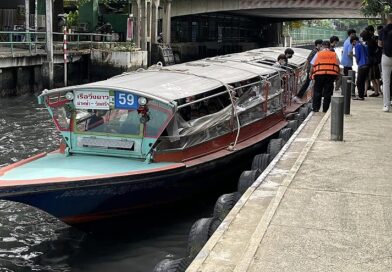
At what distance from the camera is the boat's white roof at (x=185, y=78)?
336 inches

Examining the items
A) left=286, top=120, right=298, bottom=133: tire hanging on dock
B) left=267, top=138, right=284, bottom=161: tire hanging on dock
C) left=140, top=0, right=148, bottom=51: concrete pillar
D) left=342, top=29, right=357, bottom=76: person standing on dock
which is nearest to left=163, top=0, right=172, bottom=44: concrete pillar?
left=140, top=0, right=148, bottom=51: concrete pillar

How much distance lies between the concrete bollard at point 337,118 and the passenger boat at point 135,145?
174 centimetres

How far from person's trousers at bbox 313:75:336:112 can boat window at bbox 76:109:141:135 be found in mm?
4837

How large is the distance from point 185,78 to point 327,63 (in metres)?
3.44

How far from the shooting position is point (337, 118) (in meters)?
8.87

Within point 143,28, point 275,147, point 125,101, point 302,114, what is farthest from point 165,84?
point 143,28

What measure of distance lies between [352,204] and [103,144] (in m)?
4.11

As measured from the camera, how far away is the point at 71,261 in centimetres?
720

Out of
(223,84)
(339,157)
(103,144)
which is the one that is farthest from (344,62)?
(103,144)

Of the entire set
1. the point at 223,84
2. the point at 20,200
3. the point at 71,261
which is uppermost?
the point at 223,84

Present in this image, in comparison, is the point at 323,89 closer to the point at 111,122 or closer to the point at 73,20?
the point at 111,122

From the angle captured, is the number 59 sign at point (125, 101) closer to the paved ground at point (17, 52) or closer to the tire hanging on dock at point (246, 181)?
the tire hanging on dock at point (246, 181)

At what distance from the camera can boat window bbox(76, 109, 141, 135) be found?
8.51 metres

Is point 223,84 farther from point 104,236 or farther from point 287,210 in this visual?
point 287,210
